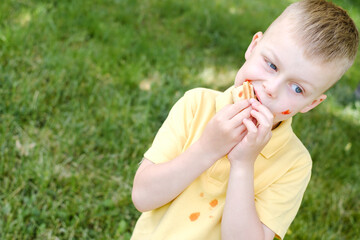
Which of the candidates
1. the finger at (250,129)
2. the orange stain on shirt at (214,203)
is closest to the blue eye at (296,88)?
the finger at (250,129)

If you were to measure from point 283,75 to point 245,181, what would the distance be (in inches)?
16.1

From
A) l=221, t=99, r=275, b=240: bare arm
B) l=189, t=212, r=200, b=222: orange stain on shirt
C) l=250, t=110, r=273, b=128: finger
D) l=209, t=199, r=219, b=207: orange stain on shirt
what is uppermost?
l=250, t=110, r=273, b=128: finger

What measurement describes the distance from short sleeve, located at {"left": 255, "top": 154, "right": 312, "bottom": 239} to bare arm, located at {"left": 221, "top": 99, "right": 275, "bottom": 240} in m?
0.08

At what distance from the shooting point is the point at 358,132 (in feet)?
13.9

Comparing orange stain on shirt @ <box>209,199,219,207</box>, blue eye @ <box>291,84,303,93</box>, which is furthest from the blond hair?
orange stain on shirt @ <box>209,199,219,207</box>

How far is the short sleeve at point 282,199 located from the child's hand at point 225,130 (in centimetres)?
26

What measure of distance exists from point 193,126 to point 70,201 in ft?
4.28

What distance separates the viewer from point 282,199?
1637 millimetres

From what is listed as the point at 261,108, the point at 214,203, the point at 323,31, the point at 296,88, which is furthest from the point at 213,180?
the point at 323,31

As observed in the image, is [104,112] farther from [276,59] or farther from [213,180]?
[276,59]

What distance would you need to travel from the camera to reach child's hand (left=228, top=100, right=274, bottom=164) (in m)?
1.48

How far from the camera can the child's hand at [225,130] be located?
1504 mm

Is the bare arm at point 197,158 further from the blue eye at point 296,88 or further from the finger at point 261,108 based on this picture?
the blue eye at point 296,88

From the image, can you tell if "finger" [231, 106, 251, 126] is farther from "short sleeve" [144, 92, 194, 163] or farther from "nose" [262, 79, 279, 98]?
"short sleeve" [144, 92, 194, 163]
